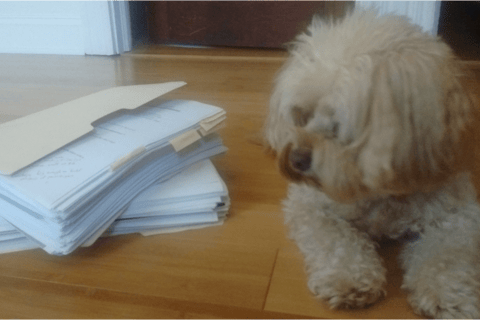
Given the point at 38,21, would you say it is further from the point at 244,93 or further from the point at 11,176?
the point at 11,176

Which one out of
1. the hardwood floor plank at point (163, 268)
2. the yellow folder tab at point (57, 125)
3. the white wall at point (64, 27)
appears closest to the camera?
the hardwood floor plank at point (163, 268)

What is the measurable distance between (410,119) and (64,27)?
2.48 meters

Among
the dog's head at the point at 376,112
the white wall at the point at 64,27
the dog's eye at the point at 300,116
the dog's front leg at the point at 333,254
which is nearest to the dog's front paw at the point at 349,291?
the dog's front leg at the point at 333,254

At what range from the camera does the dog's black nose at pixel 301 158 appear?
Result: 2.56 ft

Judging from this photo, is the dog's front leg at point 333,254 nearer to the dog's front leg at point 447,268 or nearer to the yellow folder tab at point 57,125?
the dog's front leg at point 447,268

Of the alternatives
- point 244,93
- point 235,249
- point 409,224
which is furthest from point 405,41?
point 244,93

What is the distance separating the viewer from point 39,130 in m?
1.00

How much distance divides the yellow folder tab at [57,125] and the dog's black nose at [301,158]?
0.40 metres

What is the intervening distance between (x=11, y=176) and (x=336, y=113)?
0.55 m

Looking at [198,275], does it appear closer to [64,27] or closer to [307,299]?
[307,299]

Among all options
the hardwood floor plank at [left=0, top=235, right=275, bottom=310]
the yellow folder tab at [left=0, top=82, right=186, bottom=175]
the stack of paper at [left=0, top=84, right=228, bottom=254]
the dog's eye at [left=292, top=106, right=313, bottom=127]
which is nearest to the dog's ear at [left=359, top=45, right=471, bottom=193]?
the dog's eye at [left=292, top=106, right=313, bottom=127]

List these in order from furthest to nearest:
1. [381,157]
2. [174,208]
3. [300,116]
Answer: [174,208], [300,116], [381,157]

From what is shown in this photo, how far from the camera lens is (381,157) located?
69 cm

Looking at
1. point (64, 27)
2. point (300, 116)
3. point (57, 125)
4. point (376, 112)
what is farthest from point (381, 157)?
point (64, 27)
